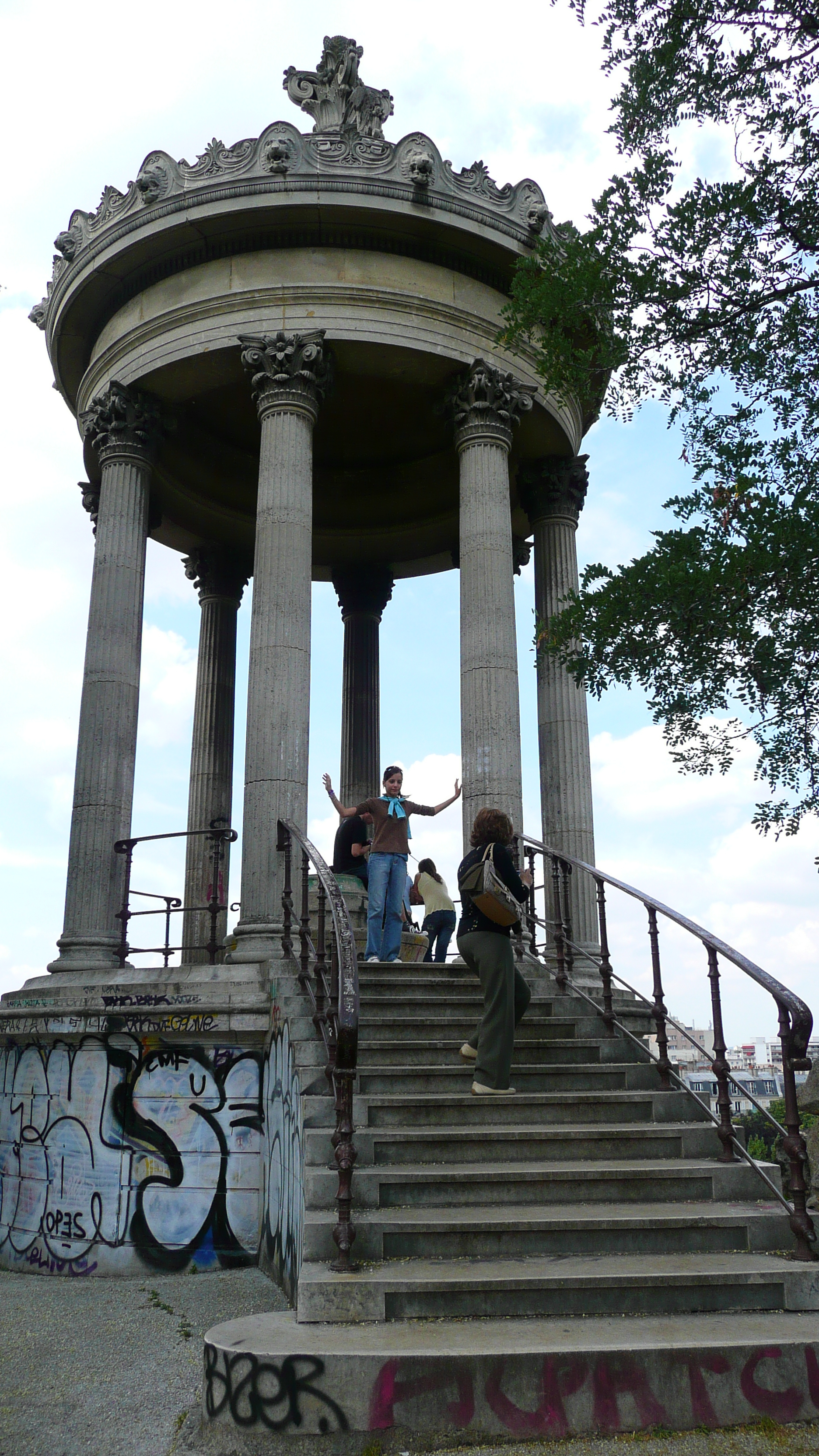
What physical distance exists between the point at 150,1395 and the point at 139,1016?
16.1 ft

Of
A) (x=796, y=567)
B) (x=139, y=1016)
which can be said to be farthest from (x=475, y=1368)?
(x=139, y=1016)

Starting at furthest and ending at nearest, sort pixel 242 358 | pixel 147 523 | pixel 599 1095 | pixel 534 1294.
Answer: pixel 147 523, pixel 242 358, pixel 599 1095, pixel 534 1294

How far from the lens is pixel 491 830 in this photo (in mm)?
8109

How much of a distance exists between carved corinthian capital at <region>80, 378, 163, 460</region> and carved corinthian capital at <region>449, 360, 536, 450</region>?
3.76m

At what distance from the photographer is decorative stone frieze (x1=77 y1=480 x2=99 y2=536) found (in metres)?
15.4

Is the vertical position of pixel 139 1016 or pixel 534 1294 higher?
pixel 139 1016

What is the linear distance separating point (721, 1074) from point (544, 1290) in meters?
2.04

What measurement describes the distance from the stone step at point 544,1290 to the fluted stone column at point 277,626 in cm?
547

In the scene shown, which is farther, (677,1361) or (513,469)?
(513,469)

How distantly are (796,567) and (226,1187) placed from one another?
6.88 meters

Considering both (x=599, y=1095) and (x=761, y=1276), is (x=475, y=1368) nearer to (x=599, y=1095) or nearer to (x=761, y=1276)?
(x=761, y=1276)

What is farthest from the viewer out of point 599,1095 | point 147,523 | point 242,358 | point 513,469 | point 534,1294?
point 513,469

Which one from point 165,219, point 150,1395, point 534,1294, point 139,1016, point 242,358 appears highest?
point 165,219

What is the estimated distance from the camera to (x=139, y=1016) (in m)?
10.2
